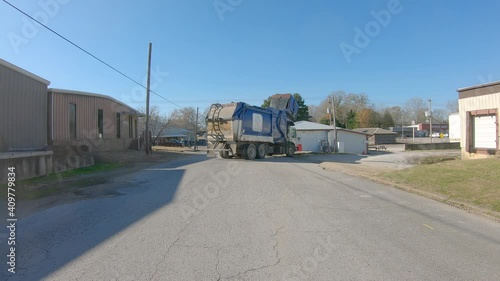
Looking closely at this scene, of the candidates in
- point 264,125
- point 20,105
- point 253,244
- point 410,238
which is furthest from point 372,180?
point 20,105

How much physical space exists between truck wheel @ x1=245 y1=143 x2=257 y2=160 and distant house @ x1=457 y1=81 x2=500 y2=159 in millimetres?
11939

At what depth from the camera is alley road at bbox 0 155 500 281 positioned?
3961 millimetres

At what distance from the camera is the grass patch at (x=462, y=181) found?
762 centimetres

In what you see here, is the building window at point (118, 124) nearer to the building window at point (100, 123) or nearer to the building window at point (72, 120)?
the building window at point (100, 123)

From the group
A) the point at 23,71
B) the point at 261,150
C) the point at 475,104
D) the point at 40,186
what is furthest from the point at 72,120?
the point at 475,104

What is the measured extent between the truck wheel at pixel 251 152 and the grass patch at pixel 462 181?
10.7 metres

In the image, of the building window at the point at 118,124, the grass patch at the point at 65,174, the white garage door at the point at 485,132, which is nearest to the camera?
the grass patch at the point at 65,174

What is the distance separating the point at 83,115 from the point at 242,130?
972 cm

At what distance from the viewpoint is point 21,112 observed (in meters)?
14.4

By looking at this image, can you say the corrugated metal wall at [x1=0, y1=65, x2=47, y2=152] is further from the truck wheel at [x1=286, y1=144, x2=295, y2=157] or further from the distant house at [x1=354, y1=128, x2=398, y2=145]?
the distant house at [x1=354, y1=128, x2=398, y2=145]

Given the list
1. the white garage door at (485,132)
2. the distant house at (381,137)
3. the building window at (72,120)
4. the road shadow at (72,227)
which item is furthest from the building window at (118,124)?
the distant house at (381,137)

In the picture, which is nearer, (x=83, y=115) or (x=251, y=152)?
(x=83, y=115)

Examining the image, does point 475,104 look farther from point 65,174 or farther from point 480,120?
point 65,174

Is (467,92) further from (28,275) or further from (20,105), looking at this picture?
(20,105)
